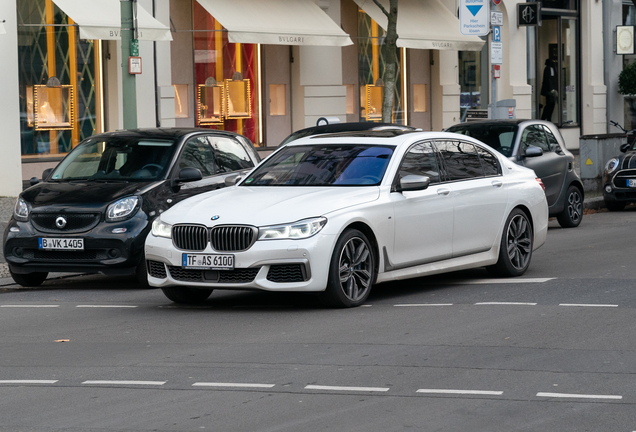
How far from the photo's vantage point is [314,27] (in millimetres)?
24672

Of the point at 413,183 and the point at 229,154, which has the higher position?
the point at 229,154

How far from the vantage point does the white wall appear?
20.0 m

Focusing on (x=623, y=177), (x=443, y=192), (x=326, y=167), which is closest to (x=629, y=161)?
(x=623, y=177)

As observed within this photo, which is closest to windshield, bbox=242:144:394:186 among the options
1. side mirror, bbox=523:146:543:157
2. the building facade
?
side mirror, bbox=523:146:543:157

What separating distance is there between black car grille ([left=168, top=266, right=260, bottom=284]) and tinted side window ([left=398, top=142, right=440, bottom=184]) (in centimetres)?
180

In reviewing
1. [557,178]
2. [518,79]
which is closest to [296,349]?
[557,178]

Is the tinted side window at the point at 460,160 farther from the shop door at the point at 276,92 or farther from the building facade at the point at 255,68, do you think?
the shop door at the point at 276,92

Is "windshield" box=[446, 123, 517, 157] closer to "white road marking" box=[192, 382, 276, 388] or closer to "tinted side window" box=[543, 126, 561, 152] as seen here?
"tinted side window" box=[543, 126, 561, 152]

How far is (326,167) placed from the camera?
10.2 metres

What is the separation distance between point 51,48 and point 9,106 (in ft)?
5.36

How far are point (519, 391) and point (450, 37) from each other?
22.7m

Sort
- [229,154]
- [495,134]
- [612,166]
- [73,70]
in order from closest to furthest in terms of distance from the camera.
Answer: [229,154] → [495,134] → [612,166] → [73,70]

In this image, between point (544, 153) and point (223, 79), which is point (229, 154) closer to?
point (544, 153)

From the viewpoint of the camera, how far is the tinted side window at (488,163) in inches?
444
